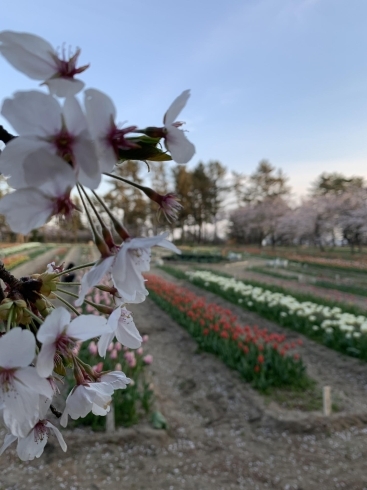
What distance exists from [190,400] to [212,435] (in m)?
0.88

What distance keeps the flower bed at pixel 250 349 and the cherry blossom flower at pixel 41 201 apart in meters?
5.08

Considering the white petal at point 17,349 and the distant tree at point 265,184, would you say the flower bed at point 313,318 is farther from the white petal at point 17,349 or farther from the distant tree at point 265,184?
the distant tree at point 265,184

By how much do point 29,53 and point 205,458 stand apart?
437 centimetres

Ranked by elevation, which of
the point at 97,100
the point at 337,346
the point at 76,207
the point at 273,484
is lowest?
the point at 273,484

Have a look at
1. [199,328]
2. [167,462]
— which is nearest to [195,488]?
[167,462]

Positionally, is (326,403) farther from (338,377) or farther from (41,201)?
(41,201)

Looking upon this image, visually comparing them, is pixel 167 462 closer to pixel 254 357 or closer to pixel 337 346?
pixel 254 357

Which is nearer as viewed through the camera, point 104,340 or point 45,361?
point 45,361

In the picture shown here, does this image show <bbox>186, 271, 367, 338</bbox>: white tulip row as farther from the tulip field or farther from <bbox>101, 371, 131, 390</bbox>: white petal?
<bbox>101, 371, 131, 390</bbox>: white petal

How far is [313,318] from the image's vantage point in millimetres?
7281

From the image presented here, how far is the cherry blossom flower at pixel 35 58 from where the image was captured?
453 millimetres

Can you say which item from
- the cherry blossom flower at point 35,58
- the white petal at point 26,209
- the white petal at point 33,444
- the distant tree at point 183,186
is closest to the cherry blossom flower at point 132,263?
the white petal at point 26,209

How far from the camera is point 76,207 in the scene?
483mm

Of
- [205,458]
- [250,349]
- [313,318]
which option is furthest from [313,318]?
[205,458]
